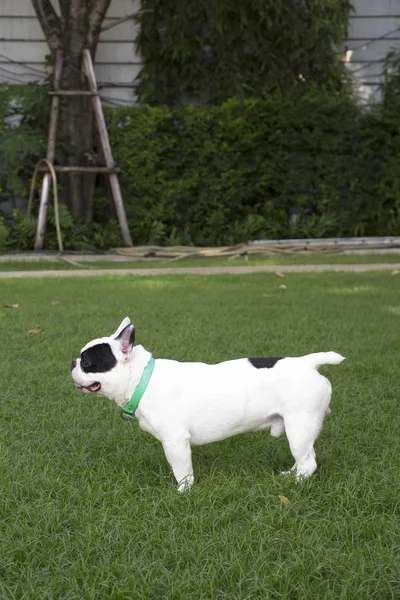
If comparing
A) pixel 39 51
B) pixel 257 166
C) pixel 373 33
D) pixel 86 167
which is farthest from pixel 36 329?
pixel 373 33

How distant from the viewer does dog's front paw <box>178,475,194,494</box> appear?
3090 mm

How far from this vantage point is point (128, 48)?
1565 centimetres

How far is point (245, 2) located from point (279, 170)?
3.23 meters

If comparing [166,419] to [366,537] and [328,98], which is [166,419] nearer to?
[366,537]

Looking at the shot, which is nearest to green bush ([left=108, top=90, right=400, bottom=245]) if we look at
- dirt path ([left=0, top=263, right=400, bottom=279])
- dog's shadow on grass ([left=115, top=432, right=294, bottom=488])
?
dirt path ([left=0, top=263, right=400, bottom=279])

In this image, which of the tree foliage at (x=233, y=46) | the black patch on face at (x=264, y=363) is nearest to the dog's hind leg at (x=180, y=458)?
the black patch on face at (x=264, y=363)

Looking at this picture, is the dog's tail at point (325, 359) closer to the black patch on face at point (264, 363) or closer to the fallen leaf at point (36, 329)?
the black patch on face at point (264, 363)

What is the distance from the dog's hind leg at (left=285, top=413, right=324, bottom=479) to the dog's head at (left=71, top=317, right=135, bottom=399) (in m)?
0.68

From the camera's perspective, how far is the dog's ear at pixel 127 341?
10.3 ft

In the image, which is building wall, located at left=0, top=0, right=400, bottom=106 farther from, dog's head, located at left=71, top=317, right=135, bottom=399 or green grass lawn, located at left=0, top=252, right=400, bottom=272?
dog's head, located at left=71, top=317, right=135, bottom=399

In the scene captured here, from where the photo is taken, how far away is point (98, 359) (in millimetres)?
3199

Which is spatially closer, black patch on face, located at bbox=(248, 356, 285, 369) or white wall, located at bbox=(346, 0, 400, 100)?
black patch on face, located at bbox=(248, 356, 285, 369)

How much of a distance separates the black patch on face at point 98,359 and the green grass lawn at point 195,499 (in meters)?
0.46

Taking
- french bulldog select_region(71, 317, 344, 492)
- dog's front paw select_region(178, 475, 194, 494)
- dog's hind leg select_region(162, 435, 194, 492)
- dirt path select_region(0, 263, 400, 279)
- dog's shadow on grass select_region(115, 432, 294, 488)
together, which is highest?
french bulldog select_region(71, 317, 344, 492)
